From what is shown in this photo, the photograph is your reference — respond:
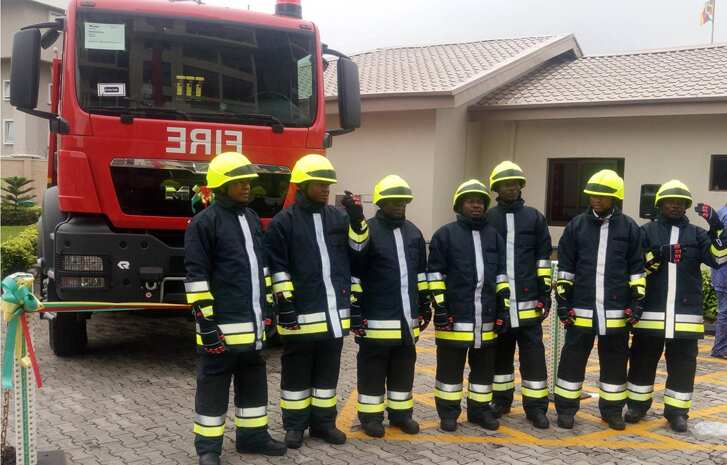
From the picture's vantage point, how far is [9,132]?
35.5 meters

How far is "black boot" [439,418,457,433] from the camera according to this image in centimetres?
512

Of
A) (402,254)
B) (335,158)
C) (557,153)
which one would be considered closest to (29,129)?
(335,158)

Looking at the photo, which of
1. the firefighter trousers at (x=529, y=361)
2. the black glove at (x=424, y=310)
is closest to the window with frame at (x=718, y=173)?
the firefighter trousers at (x=529, y=361)

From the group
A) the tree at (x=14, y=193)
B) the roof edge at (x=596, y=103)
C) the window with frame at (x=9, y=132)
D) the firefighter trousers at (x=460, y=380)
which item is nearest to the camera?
the firefighter trousers at (x=460, y=380)

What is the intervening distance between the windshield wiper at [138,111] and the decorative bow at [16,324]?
2.46 meters

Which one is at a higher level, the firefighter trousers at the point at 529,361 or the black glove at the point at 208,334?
the black glove at the point at 208,334

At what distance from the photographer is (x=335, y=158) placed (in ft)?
47.0

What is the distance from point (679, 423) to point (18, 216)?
23.6m

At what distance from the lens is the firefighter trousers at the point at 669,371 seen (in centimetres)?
527

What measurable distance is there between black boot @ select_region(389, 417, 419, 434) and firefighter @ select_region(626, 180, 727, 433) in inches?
65.6

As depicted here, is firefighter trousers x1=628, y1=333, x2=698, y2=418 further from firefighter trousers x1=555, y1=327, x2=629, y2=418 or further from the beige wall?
the beige wall

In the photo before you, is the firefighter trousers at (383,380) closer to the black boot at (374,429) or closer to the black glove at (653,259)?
the black boot at (374,429)

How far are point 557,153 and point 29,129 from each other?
2917 centimetres

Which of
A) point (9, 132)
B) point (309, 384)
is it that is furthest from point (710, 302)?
point (9, 132)
